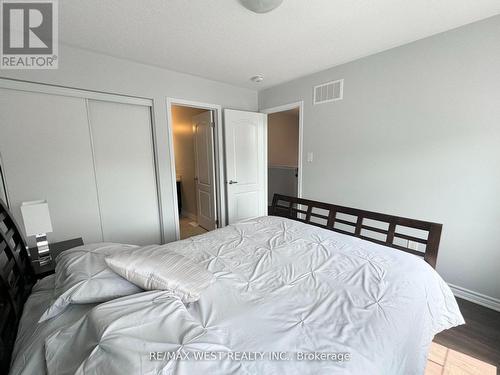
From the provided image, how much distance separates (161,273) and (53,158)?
2023 millimetres

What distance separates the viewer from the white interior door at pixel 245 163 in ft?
11.1

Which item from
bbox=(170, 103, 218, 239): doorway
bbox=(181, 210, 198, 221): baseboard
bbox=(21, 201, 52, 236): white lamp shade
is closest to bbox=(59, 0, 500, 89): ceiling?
bbox=(170, 103, 218, 239): doorway

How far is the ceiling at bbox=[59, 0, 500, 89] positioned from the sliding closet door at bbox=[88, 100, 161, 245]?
2.14 ft

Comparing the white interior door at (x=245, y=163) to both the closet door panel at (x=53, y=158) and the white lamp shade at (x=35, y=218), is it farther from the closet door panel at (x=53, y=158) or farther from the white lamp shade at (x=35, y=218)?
the white lamp shade at (x=35, y=218)

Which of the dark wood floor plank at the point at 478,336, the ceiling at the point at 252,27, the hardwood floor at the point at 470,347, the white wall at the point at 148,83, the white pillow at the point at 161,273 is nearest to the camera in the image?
the white pillow at the point at 161,273

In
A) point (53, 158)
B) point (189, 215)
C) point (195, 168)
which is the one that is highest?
point (53, 158)

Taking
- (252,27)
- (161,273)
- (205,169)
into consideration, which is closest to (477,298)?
(161,273)

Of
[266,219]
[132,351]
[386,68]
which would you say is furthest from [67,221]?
[386,68]

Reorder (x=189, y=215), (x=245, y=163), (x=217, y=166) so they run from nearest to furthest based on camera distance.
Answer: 1. (x=217, y=166)
2. (x=245, y=163)
3. (x=189, y=215)

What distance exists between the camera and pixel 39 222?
66.2 inches

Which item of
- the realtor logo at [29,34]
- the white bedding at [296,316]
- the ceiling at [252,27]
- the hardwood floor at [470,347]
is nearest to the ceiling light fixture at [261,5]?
the ceiling at [252,27]

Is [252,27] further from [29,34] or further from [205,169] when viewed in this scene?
[205,169]

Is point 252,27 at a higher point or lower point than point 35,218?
higher

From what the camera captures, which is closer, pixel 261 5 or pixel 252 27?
pixel 261 5
